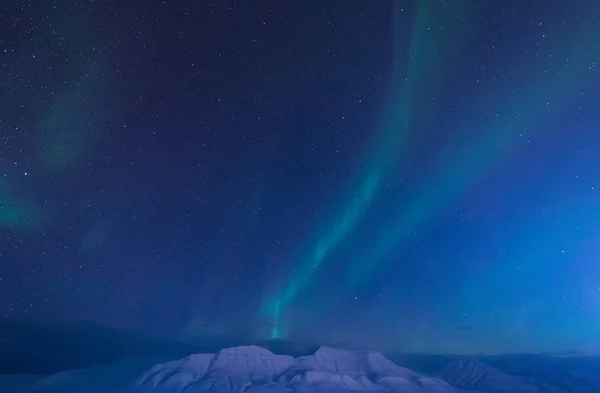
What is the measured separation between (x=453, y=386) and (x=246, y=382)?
144 feet

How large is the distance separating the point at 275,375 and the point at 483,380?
45.9 metres

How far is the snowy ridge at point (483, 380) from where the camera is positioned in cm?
9844

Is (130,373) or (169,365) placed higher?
(169,365)

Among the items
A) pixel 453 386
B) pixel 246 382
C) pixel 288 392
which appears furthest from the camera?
pixel 246 382

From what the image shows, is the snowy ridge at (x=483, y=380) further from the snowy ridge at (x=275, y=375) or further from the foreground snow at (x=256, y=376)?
the snowy ridge at (x=275, y=375)

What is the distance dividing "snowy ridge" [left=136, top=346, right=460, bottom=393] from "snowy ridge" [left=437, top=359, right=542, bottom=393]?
3094mm

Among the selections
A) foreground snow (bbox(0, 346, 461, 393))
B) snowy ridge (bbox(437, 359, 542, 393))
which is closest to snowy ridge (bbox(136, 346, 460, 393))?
foreground snow (bbox(0, 346, 461, 393))

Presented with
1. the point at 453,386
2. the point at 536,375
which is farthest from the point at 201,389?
the point at 536,375

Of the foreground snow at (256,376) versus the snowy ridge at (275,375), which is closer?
the foreground snow at (256,376)

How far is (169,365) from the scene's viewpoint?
4732 inches

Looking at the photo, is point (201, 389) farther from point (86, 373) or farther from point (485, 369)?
point (485, 369)

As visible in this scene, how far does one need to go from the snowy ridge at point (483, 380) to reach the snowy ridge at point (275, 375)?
3.09 m

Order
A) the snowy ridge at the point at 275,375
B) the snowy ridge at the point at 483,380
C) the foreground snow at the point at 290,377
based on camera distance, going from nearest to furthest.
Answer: the foreground snow at the point at 290,377 < the snowy ridge at the point at 483,380 < the snowy ridge at the point at 275,375

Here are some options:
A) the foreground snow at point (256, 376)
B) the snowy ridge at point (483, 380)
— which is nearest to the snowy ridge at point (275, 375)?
the foreground snow at point (256, 376)
